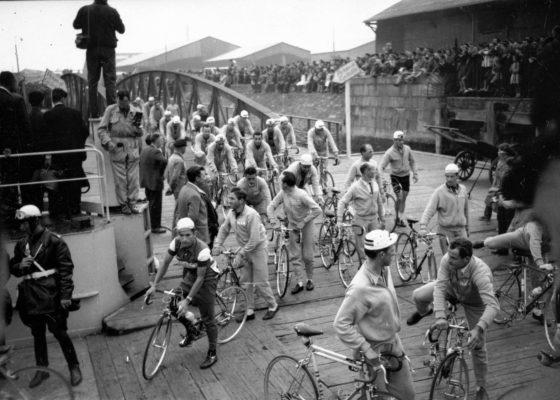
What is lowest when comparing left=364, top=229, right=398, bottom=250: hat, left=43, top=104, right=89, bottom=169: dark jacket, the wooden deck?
the wooden deck

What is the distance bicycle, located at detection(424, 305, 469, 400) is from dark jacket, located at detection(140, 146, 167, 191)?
7038 mm

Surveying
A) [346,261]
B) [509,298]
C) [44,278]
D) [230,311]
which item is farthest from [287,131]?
[44,278]

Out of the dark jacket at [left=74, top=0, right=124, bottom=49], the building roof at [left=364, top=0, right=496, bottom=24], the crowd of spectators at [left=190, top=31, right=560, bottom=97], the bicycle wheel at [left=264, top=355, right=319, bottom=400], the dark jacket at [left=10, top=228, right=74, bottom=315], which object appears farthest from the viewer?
the building roof at [left=364, top=0, right=496, bottom=24]

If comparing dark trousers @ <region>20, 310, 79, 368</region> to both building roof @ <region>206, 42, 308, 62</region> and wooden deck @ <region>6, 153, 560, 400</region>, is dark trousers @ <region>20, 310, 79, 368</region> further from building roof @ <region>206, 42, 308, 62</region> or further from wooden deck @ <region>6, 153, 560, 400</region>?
building roof @ <region>206, 42, 308, 62</region>

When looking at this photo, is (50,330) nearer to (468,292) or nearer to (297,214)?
(297,214)

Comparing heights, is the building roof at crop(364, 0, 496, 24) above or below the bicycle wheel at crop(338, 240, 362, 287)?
above

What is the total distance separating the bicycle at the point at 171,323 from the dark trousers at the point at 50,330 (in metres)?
0.91

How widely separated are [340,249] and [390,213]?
171 inches

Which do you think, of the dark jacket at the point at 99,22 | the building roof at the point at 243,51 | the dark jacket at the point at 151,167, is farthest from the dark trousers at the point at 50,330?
the building roof at the point at 243,51

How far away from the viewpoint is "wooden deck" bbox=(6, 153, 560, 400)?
6.95 meters

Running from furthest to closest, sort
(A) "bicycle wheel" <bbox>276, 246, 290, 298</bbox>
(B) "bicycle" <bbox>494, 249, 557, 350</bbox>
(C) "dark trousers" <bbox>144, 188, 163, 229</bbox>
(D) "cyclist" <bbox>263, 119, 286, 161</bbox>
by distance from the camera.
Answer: (D) "cyclist" <bbox>263, 119, 286, 161</bbox> → (C) "dark trousers" <bbox>144, 188, 163, 229</bbox> → (A) "bicycle wheel" <bbox>276, 246, 290, 298</bbox> → (B) "bicycle" <bbox>494, 249, 557, 350</bbox>

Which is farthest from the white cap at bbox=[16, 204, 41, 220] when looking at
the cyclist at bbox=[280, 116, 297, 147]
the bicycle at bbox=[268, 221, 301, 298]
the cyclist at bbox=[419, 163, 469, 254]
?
the cyclist at bbox=[280, 116, 297, 147]

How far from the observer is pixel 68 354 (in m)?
7.20

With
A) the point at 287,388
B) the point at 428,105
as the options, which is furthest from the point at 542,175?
the point at 428,105
